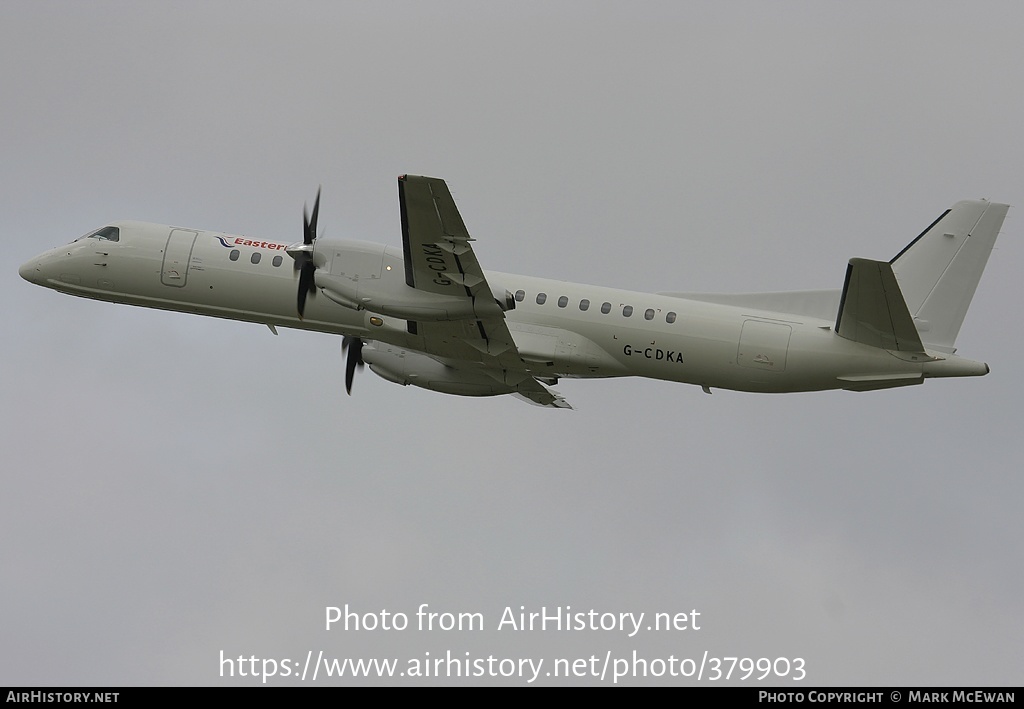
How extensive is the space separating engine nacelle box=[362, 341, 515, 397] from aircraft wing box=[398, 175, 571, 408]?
1.11m

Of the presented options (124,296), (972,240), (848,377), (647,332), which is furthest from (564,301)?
(124,296)

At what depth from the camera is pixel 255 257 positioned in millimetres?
31219

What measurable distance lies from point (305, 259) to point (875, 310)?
13496 mm

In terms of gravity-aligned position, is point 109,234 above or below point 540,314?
below

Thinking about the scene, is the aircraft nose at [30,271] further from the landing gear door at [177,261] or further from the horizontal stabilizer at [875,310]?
the horizontal stabilizer at [875,310]

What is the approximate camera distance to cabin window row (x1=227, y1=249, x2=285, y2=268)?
102ft

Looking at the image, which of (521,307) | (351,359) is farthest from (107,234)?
(521,307)

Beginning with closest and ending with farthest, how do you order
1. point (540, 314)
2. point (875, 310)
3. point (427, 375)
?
point (875, 310)
point (540, 314)
point (427, 375)

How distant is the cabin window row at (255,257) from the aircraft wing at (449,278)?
428cm

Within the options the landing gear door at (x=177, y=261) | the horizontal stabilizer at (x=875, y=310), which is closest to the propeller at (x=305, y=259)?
the landing gear door at (x=177, y=261)

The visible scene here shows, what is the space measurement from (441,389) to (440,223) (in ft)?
23.7

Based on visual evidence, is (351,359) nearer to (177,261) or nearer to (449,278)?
(177,261)

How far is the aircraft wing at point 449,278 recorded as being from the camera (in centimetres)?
2602

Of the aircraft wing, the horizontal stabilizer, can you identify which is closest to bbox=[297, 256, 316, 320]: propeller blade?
the aircraft wing
